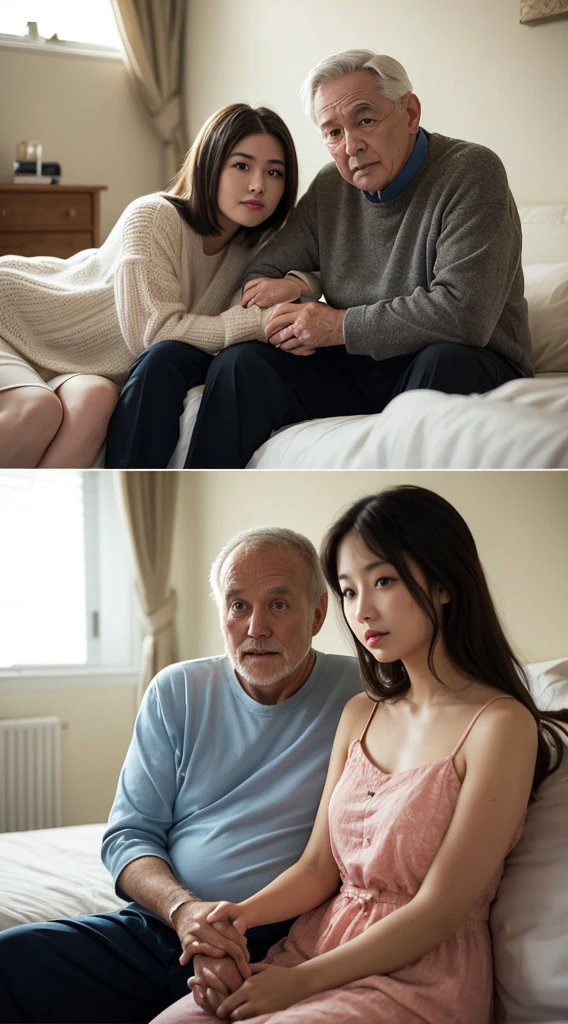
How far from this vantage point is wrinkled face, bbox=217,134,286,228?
1842 millimetres

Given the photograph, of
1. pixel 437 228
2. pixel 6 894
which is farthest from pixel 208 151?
pixel 6 894

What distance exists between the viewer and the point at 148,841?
4.75ft

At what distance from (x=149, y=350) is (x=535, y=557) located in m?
0.78

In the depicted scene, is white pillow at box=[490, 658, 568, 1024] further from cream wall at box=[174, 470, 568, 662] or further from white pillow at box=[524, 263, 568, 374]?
white pillow at box=[524, 263, 568, 374]

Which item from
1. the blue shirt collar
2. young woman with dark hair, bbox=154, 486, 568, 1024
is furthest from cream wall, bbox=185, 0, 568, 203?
young woman with dark hair, bbox=154, 486, 568, 1024

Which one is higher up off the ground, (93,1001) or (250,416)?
(250,416)

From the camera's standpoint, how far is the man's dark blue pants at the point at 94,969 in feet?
4.42

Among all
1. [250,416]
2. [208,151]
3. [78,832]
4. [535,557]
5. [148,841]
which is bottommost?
Answer: [78,832]

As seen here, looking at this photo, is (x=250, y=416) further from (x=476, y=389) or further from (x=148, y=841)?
(x=148, y=841)

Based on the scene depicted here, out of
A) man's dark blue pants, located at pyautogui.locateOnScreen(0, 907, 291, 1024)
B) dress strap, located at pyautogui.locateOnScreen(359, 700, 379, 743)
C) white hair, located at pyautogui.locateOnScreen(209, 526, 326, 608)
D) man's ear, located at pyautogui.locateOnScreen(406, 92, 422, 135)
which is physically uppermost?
man's ear, located at pyautogui.locateOnScreen(406, 92, 422, 135)

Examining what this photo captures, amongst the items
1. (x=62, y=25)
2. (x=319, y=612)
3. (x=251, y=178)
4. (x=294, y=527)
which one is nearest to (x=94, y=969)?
(x=319, y=612)

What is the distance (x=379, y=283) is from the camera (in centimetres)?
182

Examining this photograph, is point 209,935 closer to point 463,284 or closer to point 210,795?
point 210,795

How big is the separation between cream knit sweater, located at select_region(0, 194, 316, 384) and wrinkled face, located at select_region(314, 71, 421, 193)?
31 cm
